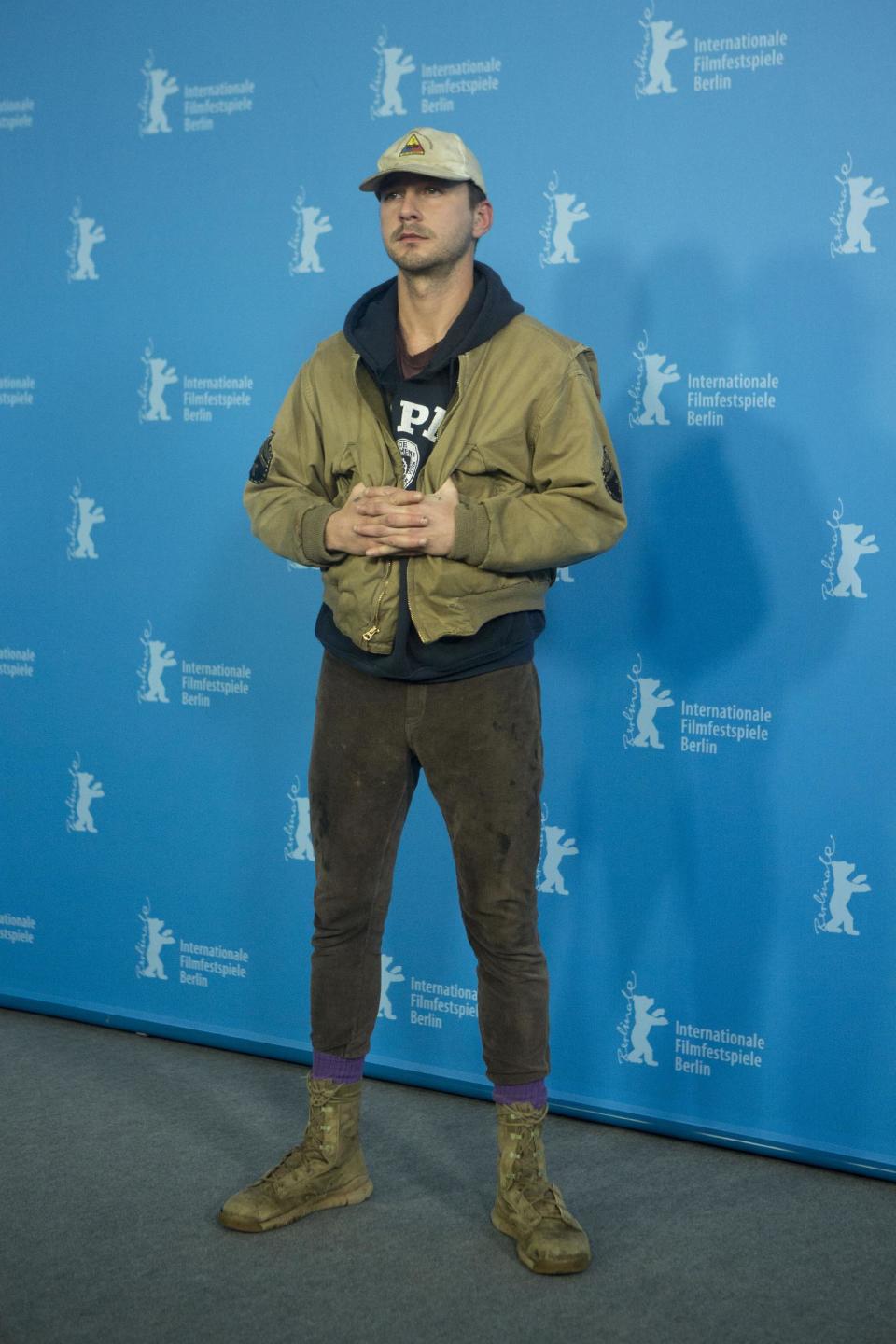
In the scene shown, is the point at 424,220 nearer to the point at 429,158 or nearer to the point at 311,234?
the point at 429,158

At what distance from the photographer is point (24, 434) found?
337 cm

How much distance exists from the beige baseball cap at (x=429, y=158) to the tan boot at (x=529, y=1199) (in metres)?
1.49

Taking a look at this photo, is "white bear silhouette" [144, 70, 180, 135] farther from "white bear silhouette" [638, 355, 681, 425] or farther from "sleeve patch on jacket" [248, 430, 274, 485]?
"white bear silhouette" [638, 355, 681, 425]

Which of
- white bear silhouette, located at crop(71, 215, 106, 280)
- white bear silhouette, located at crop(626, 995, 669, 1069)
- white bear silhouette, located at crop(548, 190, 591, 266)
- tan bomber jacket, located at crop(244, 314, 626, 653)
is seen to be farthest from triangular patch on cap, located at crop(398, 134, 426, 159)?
white bear silhouette, located at crop(626, 995, 669, 1069)

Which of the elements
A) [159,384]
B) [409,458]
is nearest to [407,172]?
[409,458]

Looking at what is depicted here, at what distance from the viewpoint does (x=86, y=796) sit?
338 cm

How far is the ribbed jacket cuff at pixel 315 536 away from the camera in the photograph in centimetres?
226

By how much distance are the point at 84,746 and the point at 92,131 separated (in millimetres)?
1404

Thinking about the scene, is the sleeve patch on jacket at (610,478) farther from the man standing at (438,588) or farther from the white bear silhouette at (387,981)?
the white bear silhouette at (387,981)

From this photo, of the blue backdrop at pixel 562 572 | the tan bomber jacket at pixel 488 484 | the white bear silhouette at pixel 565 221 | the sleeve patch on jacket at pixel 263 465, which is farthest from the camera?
the white bear silhouette at pixel 565 221

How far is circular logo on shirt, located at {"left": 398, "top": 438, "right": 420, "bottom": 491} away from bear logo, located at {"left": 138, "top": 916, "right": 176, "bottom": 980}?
Answer: 1497 mm

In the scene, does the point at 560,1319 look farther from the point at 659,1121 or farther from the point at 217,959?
the point at 217,959

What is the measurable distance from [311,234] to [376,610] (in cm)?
117

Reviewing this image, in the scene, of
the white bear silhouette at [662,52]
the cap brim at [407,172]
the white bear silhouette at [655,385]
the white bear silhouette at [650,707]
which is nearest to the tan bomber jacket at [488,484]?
the cap brim at [407,172]
